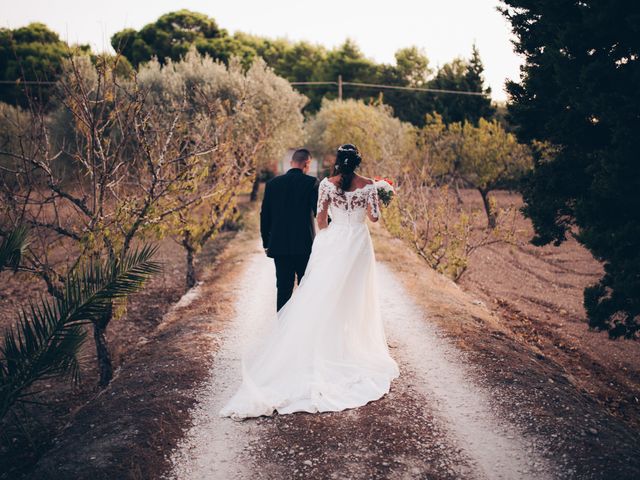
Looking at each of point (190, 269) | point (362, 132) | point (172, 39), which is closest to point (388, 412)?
point (190, 269)

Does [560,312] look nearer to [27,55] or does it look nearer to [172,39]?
[27,55]

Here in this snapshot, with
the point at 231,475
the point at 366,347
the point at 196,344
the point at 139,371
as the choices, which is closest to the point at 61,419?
the point at 139,371

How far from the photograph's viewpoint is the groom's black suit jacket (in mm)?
6090

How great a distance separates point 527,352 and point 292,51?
53518 mm

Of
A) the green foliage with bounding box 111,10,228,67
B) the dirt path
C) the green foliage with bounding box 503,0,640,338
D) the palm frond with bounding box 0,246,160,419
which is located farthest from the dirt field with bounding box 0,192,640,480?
the green foliage with bounding box 111,10,228,67

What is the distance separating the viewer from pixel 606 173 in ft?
19.2

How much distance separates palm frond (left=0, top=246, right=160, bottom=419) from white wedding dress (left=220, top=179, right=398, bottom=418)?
1570mm

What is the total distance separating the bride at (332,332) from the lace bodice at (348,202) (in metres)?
0.01

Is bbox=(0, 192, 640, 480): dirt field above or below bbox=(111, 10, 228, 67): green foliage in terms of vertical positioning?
below

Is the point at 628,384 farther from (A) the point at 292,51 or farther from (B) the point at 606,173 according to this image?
(A) the point at 292,51

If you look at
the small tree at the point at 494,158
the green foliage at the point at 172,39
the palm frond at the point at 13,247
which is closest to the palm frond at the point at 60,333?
the palm frond at the point at 13,247

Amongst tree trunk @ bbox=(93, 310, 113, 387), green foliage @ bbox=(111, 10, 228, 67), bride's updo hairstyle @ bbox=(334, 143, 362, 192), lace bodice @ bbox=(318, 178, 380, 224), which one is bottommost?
tree trunk @ bbox=(93, 310, 113, 387)

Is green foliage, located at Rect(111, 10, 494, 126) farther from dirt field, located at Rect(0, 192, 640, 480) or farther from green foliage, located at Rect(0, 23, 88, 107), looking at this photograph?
dirt field, located at Rect(0, 192, 640, 480)

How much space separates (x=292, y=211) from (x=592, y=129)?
4222 mm
